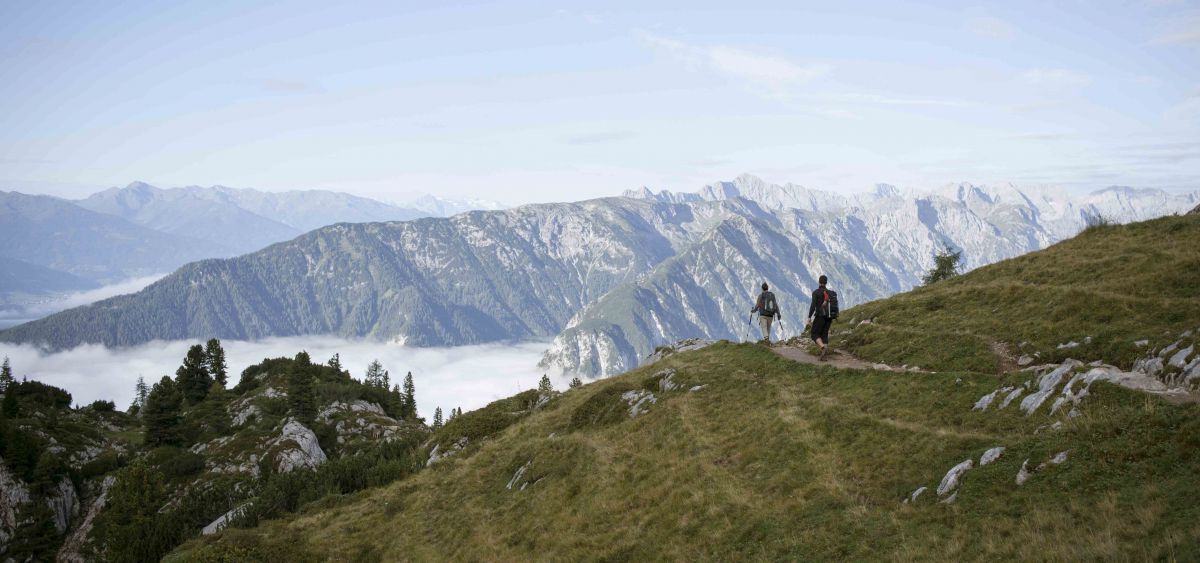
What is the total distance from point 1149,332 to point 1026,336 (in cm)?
539

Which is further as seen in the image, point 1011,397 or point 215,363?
point 215,363

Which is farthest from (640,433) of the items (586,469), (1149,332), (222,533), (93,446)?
(93,446)

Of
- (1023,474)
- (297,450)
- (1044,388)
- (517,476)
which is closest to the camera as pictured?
(1023,474)

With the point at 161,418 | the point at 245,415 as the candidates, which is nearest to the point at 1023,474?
the point at 161,418

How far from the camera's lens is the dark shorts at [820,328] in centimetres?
3434

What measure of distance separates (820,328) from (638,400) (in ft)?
41.4

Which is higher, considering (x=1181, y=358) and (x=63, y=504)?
(x=1181, y=358)

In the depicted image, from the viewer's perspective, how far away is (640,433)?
32.0 m

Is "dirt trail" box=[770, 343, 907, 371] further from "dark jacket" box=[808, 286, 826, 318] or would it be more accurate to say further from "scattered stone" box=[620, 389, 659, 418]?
"scattered stone" box=[620, 389, 659, 418]

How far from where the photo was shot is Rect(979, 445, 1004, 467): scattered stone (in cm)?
1652

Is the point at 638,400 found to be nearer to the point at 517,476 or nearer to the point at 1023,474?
the point at 517,476

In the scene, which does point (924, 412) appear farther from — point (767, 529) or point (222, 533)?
point (222, 533)

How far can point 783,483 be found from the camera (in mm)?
20438

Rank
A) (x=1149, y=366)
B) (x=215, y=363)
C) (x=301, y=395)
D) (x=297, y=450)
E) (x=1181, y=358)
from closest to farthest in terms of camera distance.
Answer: (x=1181, y=358)
(x=1149, y=366)
(x=297, y=450)
(x=301, y=395)
(x=215, y=363)
